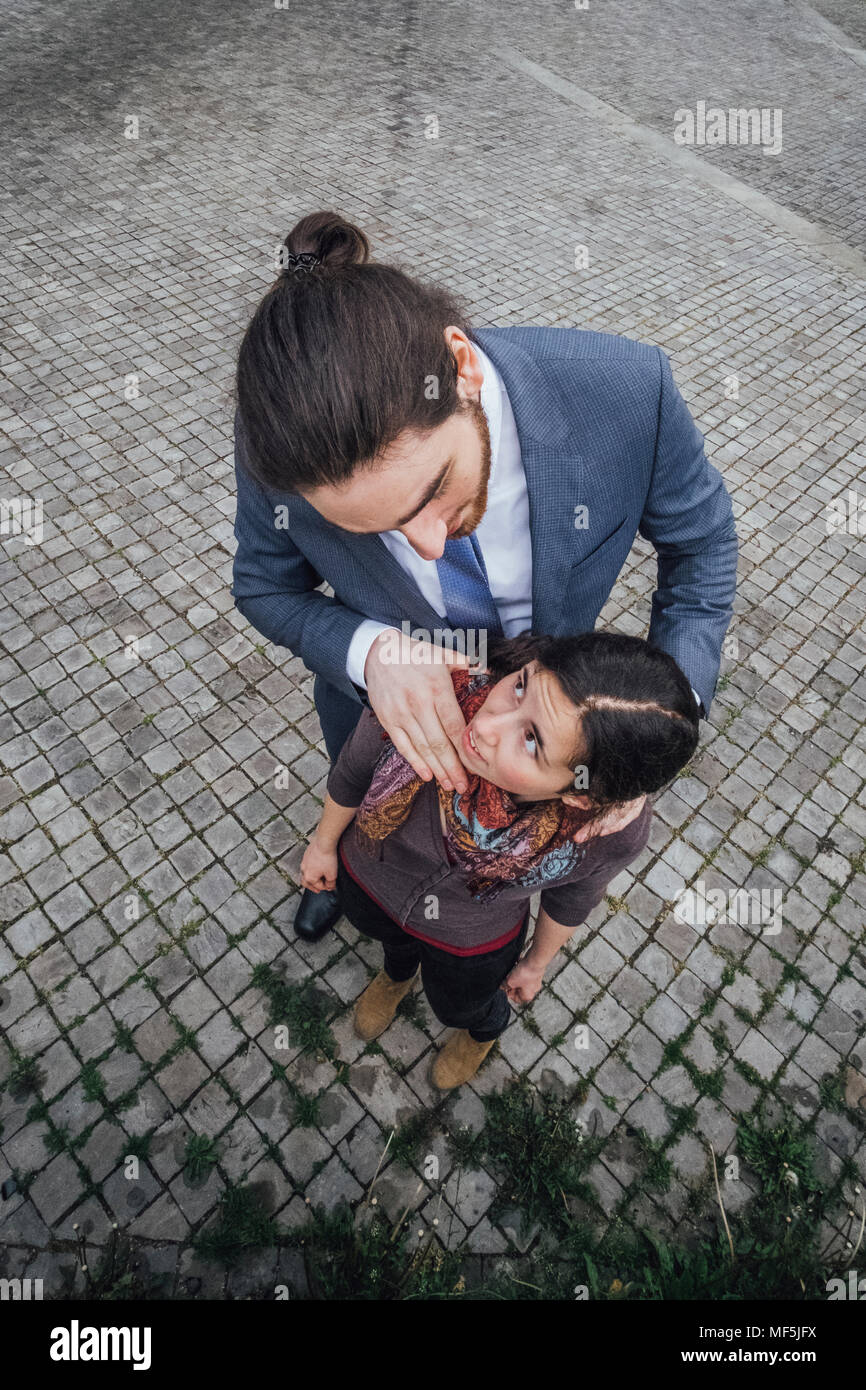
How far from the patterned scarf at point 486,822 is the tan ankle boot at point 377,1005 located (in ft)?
4.67

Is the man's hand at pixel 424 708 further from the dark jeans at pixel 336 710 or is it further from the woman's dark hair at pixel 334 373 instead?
the dark jeans at pixel 336 710

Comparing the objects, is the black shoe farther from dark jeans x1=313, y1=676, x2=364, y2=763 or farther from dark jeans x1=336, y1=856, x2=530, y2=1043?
dark jeans x1=313, y1=676, x2=364, y2=763

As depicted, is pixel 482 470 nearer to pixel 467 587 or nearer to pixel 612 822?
pixel 467 587

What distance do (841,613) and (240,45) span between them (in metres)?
13.0

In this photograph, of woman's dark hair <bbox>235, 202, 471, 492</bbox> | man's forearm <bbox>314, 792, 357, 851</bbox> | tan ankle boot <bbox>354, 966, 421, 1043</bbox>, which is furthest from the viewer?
tan ankle boot <bbox>354, 966, 421, 1043</bbox>

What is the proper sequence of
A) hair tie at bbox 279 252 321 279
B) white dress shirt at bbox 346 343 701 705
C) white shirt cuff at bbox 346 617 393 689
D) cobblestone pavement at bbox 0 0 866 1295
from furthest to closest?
cobblestone pavement at bbox 0 0 866 1295
white shirt cuff at bbox 346 617 393 689
white dress shirt at bbox 346 343 701 705
hair tie at bbox 279 252 321 279

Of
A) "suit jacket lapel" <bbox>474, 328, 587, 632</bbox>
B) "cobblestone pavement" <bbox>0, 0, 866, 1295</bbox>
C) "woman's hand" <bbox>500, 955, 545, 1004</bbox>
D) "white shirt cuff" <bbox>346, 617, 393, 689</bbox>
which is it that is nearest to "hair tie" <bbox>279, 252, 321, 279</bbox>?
"suit jacket lapel" <bbox>474, 328, 587, 632</bbox>

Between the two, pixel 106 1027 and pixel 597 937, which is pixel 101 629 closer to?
pixel 106 1027

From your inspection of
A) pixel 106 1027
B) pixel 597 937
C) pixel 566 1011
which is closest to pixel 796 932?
pixel 597 937

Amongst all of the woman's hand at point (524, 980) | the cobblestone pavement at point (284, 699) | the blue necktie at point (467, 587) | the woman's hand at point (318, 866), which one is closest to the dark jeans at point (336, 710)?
the woman's hand at point (318, 866)

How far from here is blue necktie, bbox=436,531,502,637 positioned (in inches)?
80.0

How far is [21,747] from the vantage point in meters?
4.31

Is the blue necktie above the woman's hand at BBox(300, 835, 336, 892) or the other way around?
above
